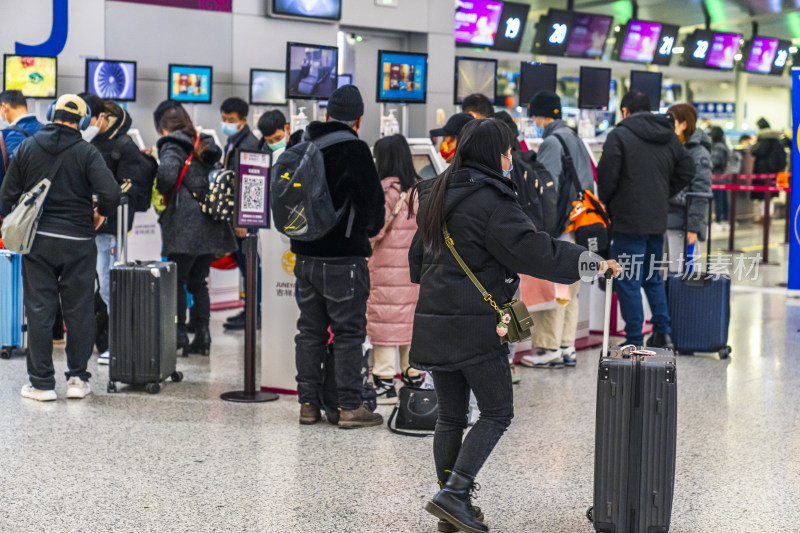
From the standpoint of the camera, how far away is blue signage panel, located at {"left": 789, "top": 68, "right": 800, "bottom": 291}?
20.2 ft

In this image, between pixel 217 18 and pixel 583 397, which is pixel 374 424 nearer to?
pixel 583 397

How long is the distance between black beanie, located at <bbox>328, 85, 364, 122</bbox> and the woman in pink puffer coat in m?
0.39

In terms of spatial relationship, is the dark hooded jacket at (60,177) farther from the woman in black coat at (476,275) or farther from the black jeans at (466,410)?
the black jeans at (466,410)

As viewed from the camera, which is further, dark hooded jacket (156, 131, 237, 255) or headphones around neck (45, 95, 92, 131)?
dark hooded jacket (156, 131, 237, 255)

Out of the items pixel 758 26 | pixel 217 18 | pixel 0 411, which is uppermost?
pixel 758 26

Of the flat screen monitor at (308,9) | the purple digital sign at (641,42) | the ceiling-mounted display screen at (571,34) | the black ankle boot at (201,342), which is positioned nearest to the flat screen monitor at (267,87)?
the flat screen monitor at (308,9)

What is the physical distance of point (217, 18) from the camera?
967 centimetres

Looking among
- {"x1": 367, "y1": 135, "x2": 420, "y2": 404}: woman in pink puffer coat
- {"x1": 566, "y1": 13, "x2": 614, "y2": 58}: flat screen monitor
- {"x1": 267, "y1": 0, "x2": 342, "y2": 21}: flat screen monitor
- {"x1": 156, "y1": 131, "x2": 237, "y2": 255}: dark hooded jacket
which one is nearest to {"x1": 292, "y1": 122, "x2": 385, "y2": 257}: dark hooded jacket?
{"x1": 367, "y1": 135, "x2": 420, "y2": 404}: woman in pink puffer coat

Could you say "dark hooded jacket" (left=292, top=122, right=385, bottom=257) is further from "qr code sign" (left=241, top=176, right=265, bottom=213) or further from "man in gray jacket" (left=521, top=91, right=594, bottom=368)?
"man in gray jacket" (left=521, top=91, right=594, bottom=368)

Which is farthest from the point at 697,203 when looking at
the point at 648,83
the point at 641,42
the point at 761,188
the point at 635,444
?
the point at 641,42

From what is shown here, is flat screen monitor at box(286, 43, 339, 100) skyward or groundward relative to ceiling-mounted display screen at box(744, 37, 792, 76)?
groundward

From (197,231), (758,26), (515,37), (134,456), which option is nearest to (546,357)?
(197,231)

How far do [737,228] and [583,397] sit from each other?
11357mm

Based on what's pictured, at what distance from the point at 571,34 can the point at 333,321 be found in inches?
420
